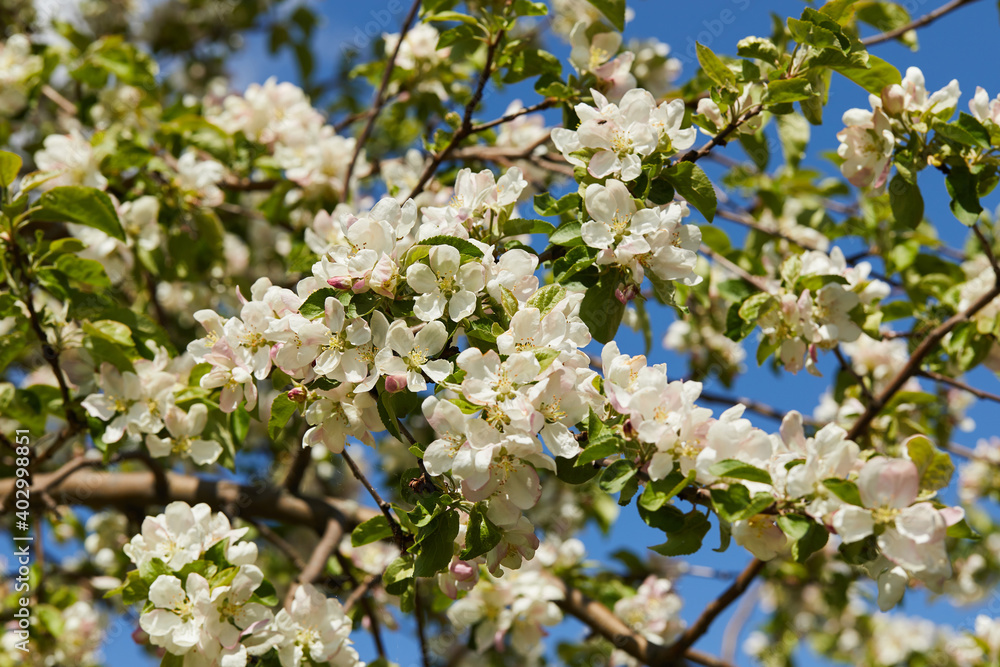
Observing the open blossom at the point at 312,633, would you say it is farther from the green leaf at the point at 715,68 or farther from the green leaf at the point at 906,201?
the green leaf at the point at 906,201

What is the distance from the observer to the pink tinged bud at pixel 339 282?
1.24 metres

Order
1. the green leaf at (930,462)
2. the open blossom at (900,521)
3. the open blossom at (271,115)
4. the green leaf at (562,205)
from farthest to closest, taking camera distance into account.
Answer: the open blossom at (271,115)
the green leaf at (562,205)
the green leaf at (930,462)
the open blossom at (900,521)

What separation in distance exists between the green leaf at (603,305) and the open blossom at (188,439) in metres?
0.94

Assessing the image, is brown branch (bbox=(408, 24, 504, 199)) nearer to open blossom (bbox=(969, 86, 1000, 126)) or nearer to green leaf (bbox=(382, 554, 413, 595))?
green leaf (bbox=(382, 554, 413, 595))

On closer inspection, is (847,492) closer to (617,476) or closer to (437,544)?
(617,476)

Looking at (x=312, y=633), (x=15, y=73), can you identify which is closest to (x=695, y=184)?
(x=312, y=633)

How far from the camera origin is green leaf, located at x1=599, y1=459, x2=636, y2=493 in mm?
1159

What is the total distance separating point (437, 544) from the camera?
122 cm

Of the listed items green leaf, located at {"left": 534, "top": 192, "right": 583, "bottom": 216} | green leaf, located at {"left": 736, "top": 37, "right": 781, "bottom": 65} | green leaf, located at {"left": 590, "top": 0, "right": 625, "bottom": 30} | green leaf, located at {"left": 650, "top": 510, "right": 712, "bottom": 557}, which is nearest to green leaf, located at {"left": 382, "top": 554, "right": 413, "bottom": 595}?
green leaf, located at {"left": 650, "top": 510, "right": 712, "bottom": 557}

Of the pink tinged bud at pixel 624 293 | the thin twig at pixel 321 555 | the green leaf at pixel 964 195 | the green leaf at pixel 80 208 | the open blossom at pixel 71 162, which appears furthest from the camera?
the open blossom at pixel 71 162

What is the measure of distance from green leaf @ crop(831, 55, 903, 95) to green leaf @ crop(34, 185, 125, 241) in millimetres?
1574

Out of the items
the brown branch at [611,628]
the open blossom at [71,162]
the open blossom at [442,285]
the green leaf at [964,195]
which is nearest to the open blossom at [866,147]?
the green leaf at [964,195]

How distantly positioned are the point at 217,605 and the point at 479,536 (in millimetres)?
545

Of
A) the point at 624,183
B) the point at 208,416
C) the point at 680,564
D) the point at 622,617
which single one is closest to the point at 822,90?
the point at 624,183
